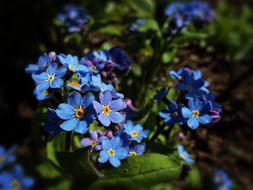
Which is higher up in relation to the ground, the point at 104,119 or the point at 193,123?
the point at 104,119

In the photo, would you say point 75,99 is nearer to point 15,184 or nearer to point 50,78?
point 50,78

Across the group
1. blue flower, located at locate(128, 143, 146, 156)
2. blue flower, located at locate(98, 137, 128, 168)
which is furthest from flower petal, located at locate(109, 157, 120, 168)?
blue flower, located at locate(128, 143, 146, 156)

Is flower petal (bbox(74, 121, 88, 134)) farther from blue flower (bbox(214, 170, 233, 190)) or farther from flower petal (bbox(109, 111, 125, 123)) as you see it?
blue flower (bbox(214, 170, 233, 190))

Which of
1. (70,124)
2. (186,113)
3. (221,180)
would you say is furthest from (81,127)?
(221,180)

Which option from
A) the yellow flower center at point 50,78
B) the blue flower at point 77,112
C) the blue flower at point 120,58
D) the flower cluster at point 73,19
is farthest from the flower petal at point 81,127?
the flower cluster at point 73,19

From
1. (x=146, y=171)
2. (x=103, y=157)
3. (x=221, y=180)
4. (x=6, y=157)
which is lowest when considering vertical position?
(x=221, y=180)

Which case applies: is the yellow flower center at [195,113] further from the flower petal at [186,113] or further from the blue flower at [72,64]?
the blue flower at [72,64]

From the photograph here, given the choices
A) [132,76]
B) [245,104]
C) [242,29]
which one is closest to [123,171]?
[132,76]
